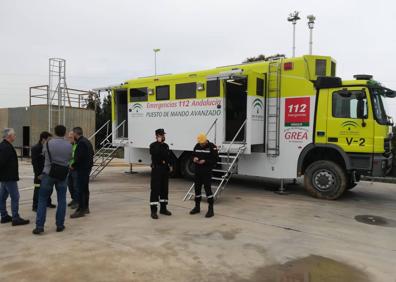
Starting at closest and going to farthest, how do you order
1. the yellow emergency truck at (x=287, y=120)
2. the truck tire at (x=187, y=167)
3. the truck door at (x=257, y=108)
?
1. the yellow emergency truck at (x=287, y=120)
2. the truck door at (x=257, y=108)
3. the truck tire at (x=187, y=167)

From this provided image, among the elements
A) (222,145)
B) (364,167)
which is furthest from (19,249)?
(364,167)

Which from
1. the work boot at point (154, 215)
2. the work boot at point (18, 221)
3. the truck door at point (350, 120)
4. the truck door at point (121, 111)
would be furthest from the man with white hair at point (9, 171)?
the truck door at point (121, 111)

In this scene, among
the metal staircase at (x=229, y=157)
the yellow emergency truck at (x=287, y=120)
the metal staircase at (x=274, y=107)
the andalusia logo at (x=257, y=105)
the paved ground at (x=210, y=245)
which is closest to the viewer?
the paved ground at (x=210, y=245)

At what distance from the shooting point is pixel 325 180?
357 inches

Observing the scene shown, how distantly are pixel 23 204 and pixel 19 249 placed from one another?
3.28m

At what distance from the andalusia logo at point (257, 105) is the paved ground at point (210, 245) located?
233cm

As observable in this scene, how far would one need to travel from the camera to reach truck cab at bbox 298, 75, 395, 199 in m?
8.42

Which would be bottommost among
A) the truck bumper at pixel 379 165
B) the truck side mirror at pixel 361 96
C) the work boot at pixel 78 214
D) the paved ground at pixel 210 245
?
the paved ground at pixel 210 245

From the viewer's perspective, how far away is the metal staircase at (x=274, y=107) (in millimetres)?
9508

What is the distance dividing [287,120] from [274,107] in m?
0.48

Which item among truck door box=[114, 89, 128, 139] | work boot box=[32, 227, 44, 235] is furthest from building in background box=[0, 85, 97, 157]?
work boot box=[32, 227, 44, 235]

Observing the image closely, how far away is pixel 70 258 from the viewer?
4770mm

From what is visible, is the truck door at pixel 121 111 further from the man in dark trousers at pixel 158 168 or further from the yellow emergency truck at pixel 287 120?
the man in dark trousers at pixel 158 168

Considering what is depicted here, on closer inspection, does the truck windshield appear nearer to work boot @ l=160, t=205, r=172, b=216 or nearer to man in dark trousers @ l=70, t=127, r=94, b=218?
work boot @ l=160, t=205, r=172, b=216
